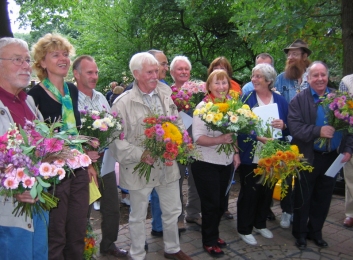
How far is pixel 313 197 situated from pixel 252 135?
120cm

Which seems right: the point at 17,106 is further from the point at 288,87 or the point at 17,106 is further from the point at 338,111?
the point at 288,87

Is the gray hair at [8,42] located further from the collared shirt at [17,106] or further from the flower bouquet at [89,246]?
the flower bouquet at [89,246]

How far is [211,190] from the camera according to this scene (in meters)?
4.07

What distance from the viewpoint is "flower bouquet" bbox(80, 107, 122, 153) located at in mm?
3260

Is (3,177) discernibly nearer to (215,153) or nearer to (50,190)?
(50,190)

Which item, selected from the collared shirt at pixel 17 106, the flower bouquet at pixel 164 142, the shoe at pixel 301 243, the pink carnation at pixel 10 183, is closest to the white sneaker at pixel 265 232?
the shoe at pixel 301 243

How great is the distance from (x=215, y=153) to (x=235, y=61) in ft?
26.3

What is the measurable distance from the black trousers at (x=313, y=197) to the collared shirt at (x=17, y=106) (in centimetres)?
316

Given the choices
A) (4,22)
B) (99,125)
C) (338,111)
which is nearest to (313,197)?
(338,111)

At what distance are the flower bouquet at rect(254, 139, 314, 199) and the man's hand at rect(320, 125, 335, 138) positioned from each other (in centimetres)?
38

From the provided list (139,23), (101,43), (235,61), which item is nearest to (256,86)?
(235,61)

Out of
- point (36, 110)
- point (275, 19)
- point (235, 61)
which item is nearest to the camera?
point (36, 110)

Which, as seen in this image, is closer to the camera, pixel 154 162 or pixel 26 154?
pixel 26 154

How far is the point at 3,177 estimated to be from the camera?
7.45 ft
